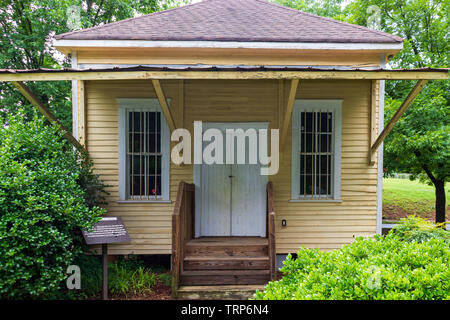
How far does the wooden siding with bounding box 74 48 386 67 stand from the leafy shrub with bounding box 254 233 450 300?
3734 mm

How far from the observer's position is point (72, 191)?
4.08 meters

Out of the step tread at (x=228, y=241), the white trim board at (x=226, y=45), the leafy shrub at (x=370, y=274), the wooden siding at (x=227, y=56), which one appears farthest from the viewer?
the wooden siding at (x=227, y=56)

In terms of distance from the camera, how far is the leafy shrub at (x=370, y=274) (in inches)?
84.8

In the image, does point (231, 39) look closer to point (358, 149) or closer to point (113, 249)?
point (358, 149)

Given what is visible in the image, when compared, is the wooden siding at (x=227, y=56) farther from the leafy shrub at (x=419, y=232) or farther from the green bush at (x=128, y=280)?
the green bush at (x=128, y=280)

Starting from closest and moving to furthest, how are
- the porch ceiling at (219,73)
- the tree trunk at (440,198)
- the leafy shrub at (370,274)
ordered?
the leafy shrub at (370,274)
the porch ceiling at (219,73)
the tree trunk at (440,198)

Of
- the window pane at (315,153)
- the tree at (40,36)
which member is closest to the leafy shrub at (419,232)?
the window pane at (315,153)

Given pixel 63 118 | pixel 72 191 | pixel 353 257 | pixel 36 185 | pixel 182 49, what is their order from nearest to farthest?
pixel 353 257 < pixel 36 185 < pixel 72 191 < pixel 182 49 < pixel 63 118

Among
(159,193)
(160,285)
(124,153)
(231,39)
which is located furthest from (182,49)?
(160,285)

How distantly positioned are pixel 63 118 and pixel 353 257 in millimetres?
10100

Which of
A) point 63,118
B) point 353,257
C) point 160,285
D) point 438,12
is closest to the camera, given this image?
point 353,257

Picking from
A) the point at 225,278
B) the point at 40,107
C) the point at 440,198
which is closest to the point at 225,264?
the point at 225,278

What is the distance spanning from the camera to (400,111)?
463cm

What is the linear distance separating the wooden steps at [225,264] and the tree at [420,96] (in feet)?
20.7
